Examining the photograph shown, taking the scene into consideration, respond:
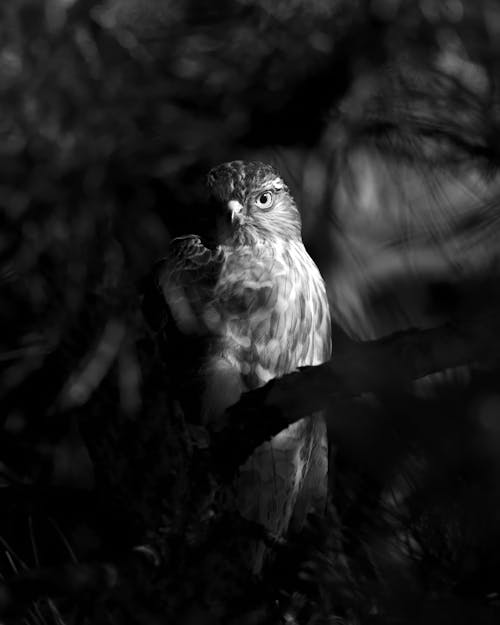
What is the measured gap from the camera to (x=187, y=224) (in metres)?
2.86

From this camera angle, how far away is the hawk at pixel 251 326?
256 cm

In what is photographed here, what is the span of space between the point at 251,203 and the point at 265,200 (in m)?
0.05

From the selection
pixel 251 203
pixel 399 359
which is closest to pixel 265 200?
pixel 251 203

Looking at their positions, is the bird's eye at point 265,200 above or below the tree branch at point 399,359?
above

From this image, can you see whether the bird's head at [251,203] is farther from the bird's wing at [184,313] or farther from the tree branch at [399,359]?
the tree branch at [399,359]

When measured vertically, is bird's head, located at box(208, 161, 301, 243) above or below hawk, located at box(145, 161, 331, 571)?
above

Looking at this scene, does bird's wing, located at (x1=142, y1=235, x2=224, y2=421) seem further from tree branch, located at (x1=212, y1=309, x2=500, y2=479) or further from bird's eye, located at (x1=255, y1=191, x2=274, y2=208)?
tree branch, located at (x1=212, y1=309, x2=500, y2=479)

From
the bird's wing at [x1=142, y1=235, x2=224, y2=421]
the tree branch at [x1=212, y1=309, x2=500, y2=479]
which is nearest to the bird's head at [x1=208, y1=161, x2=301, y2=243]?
the bird's wing at [x1=142, y1=235, x2=224, y2=421]

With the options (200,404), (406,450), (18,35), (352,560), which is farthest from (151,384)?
(406,450)

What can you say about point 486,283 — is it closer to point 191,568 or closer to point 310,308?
point 191,568

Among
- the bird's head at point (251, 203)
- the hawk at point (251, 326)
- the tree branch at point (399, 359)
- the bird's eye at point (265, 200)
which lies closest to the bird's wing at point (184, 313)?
the hawk at point (251, 326)

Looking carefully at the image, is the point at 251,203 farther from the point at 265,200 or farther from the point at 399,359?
the point at 399,359

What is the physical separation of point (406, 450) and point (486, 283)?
21 cm

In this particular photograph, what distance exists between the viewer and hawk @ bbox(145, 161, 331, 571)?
2562mm
